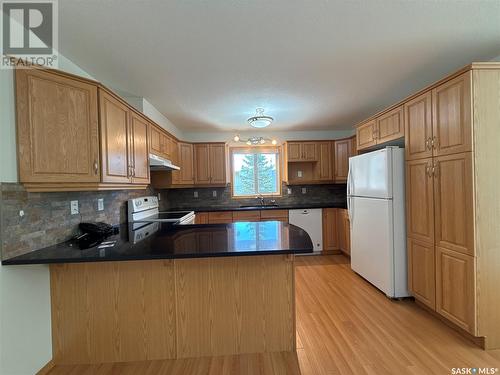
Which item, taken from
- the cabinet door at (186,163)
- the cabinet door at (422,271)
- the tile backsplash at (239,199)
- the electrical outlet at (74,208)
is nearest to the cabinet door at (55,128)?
the electrical outlet at (74,208)

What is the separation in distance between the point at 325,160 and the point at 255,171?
1.46m

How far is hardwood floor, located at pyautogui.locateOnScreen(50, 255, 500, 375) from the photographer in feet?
5.44

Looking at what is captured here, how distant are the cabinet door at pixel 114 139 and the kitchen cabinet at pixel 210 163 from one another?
2.35m

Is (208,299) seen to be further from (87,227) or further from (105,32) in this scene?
(105,32)

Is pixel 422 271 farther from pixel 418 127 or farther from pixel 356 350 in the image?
pixel 418 127

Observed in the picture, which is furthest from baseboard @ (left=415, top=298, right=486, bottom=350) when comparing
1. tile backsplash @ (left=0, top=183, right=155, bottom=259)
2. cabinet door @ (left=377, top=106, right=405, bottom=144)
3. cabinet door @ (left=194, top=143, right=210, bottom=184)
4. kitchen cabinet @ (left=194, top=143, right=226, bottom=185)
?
cabinet door @ (left=194, top=143, right=210, bottom=184)

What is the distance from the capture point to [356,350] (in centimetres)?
183

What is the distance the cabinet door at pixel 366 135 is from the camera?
121 inches

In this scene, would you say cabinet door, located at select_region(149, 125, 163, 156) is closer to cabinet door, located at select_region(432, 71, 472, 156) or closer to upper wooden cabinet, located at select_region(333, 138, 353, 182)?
cabinet door, located at select_region(432, 71, 472, 156)

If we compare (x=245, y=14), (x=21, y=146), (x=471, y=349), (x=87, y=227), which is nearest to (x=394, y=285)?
(x=471, y=349)

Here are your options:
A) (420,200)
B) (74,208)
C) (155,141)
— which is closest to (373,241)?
(420,200)

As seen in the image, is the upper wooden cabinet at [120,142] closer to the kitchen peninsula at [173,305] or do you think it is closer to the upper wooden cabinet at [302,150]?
the kitchen peninsula at [173,305]

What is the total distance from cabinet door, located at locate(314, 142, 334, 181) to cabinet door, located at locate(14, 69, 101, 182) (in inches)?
155

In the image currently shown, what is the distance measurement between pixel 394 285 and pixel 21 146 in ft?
11.5
